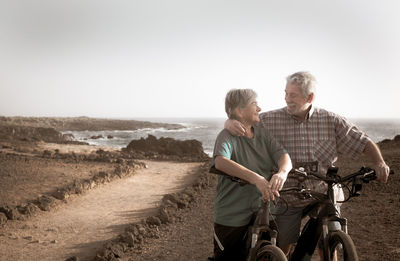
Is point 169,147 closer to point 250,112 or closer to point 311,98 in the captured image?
point 311,98

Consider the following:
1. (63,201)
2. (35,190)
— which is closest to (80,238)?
(63,201)

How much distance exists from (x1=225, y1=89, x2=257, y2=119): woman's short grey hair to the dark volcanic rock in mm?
17458

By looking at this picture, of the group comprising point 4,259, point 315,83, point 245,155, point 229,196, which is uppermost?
point 315,83

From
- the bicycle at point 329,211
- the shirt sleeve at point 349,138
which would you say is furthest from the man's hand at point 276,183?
the shirt sleeve at point 349,138

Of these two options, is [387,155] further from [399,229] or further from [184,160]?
[399,229]

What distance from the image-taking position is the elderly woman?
247 centimetres

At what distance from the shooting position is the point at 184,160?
16953 millimetres

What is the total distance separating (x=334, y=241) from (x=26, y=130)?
43506 millimetres

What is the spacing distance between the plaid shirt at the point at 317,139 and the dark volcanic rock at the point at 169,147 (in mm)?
17052

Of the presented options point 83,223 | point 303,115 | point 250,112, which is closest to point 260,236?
point 250,112

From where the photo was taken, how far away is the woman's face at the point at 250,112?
2.47 meters

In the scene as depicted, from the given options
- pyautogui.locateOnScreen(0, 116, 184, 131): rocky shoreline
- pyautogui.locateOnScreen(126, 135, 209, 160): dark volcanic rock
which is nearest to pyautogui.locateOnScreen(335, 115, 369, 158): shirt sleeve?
pyautogui.locateOnScreen(126, 135, 209, 160): dark volcanic rock

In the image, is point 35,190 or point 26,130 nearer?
point 35,190

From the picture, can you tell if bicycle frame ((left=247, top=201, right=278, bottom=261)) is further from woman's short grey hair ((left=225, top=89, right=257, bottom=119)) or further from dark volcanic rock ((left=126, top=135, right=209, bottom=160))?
dark volcanic rock ((left=126, top=135, right=209, bottom=160))
